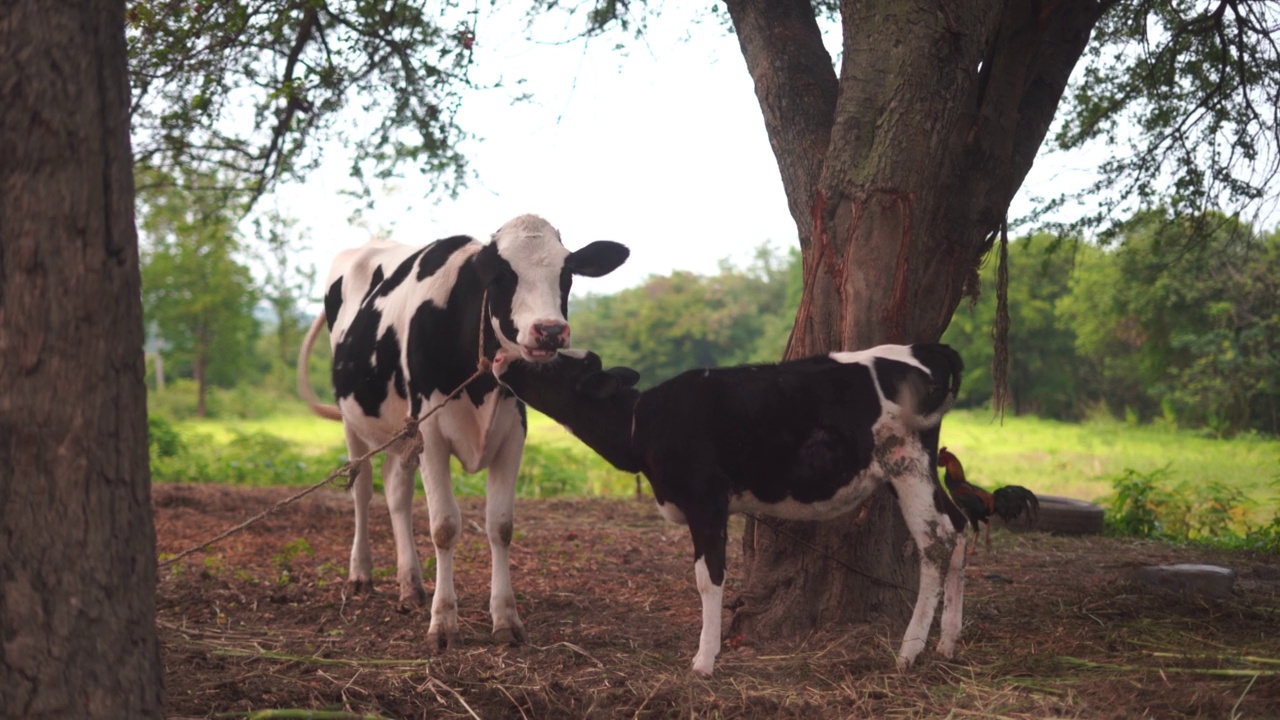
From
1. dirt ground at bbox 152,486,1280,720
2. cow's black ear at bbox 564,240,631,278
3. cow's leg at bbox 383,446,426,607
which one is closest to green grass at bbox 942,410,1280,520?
dirt ground at bbox 152,486,1280,720

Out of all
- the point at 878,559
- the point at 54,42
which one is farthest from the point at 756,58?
the point at 54,42

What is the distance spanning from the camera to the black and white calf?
189 inches

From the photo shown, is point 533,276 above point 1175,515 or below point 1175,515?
above

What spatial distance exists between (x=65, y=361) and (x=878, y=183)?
3668 mm

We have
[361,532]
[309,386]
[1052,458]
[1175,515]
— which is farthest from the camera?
[1052,458]

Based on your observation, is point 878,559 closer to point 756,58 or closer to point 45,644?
point 756,58

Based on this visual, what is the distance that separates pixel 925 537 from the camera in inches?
190

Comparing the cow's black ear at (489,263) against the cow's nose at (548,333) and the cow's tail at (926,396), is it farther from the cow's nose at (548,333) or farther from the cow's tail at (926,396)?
the cow's tail at (926,396)

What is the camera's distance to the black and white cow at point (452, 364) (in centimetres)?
550

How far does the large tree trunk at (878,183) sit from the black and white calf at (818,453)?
50 cm

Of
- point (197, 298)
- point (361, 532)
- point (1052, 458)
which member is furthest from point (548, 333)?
point (197, 298)

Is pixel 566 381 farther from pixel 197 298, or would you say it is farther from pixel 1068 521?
pixel 197 298

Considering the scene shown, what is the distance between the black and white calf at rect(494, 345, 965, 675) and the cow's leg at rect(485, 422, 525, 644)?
1266 millimetres

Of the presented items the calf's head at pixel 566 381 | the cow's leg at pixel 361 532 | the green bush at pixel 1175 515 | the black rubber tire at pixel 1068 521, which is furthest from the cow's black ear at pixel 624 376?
the green bush at pixel 1175 515
